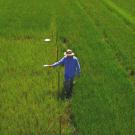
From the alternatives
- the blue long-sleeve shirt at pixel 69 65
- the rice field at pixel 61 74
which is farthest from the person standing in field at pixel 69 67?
the rice field at pixel 61 74

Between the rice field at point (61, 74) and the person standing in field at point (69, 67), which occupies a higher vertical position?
the person standing in field at point (69, 67)

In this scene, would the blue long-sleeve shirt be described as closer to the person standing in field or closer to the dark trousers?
the person standing in field

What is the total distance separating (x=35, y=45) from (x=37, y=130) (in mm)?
6126

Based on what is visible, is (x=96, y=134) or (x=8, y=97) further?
(x=8, y=97)

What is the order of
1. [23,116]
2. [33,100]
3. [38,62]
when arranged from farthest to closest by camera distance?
1. [38,62]
2. [33,100]
3. [23,116]

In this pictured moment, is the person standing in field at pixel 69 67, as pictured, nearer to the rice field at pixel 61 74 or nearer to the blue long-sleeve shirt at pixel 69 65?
the blue long-sleeve shirt at pixel 69 65

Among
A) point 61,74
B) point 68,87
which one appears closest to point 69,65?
point 68,87

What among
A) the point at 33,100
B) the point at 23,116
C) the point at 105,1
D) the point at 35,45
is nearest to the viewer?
the point at 23,116

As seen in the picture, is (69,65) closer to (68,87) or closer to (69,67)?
(69,67)

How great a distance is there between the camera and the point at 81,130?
805 cm

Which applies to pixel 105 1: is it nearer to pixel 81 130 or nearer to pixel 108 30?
pixel 108 30

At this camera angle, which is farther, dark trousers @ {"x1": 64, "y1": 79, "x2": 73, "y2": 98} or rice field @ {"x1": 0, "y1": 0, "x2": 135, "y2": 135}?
dark trousers @ {"x1": 64, "y1": 79, "x2": 73, "y2": 98}

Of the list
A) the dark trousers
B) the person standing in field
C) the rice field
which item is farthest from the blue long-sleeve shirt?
the rice field

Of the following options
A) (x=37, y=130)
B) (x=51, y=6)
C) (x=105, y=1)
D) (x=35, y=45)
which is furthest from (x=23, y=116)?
(x=105, y=1)
